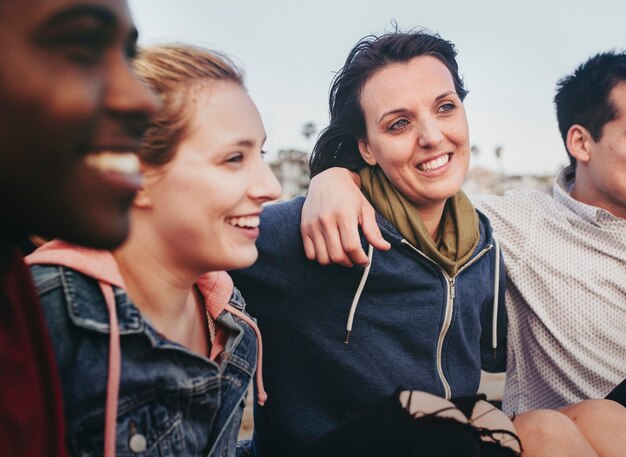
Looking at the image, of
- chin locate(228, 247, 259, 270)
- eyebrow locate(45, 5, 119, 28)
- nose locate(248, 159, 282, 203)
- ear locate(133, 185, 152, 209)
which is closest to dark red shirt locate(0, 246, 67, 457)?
eyebrow locate(45, 5, 119, 28)

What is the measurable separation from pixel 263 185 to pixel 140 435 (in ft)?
2.67

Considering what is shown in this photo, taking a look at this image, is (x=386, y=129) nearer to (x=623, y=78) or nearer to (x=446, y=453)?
(x=446, y=453)

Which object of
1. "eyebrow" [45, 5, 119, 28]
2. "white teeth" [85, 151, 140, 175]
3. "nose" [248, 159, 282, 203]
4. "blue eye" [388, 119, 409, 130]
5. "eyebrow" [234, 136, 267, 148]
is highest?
"eyebrow" [45, 5, 119, 28]

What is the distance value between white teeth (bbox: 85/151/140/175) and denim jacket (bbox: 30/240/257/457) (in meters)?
0.59

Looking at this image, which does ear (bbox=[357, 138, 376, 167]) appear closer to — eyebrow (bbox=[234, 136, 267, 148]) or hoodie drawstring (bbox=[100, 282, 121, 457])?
eyebrow (bbox=[234, 136, 267, 148])

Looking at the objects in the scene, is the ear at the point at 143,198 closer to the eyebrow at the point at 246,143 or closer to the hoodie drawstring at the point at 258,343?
the eyebrow at the point at 246,143

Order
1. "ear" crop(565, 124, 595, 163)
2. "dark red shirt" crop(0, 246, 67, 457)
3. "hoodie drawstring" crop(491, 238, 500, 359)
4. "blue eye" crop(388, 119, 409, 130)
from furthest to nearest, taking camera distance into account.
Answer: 1. "ear" crop(565, 124, 595, 163)
2. "hoodie drawstring" crop(491, 238, 500, 359)
3. "blue eye" crop(388, 119, 409, 130)
4. "dark red shirt" crop(0, 246, 67, 457)

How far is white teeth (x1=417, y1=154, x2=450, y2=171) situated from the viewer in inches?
104

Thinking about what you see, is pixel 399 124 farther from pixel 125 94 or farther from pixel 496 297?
pixel 125 94

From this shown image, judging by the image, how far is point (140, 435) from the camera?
151cm

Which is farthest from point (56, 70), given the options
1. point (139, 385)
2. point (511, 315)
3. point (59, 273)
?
point (511, 315)

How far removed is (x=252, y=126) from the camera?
1.86 m

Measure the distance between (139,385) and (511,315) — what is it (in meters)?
2.19

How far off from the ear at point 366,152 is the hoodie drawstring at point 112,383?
66.6 inches
